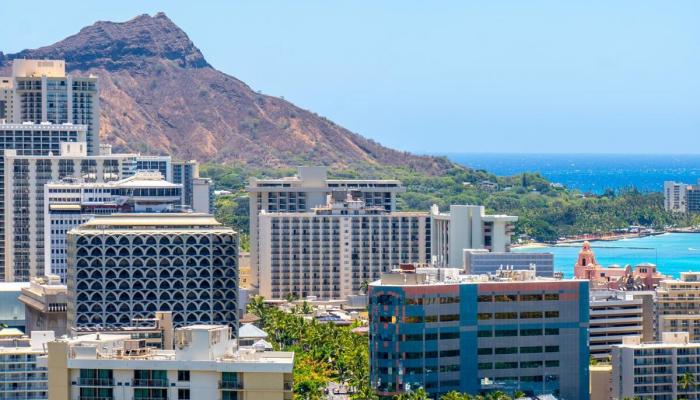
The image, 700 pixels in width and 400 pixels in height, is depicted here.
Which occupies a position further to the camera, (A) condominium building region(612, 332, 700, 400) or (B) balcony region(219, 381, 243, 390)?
(A) condominium building region(612, 332, 700, 400)

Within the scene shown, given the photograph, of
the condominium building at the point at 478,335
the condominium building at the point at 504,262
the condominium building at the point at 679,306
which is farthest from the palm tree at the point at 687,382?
the condominium building at the point at 504,262

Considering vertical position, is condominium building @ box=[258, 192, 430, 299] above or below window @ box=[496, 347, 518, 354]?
above

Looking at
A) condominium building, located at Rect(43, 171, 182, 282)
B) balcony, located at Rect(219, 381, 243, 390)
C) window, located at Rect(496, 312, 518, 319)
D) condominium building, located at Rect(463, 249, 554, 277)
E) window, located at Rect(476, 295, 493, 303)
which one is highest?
condominium building, located at Rect(43, 171, 182, 282)

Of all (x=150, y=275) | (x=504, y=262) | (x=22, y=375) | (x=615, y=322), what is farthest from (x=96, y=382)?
(x=504, y=262)

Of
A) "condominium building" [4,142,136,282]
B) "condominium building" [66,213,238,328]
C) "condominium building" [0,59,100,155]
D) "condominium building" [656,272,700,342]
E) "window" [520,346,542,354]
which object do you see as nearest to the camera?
"window" [520,346,542,354]

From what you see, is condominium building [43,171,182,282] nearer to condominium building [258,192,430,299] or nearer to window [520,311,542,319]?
condominium building [258,192,430,299]

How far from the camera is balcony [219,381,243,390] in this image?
6325 cm

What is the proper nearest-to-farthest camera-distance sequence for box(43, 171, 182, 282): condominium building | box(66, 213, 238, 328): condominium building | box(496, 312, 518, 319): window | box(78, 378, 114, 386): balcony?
box(78, 378, 114, 386): balcony
box(496, 312, 518, 319): window
box(66, 213, 238, 328): condominium building
box(43, 171, 182, 282): condominium building

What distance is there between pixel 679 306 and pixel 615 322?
4851 millimetres

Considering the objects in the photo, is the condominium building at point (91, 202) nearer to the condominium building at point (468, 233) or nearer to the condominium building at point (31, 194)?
the condominium building at point (31, 194)

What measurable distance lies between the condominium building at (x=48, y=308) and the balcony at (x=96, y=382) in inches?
2094

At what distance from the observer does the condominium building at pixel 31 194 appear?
6107 inches

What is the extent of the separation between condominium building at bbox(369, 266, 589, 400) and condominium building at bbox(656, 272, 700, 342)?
2009 centimetres


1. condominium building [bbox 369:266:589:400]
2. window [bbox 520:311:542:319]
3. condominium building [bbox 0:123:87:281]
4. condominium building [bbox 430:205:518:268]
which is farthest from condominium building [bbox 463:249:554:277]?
condominium building [bbox 0:123:87:281]
